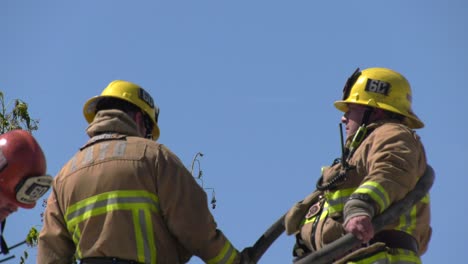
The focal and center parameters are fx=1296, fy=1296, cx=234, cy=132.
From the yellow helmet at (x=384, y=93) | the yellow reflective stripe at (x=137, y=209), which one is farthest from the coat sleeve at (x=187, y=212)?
the yellow helmet at (x=384, y=93)

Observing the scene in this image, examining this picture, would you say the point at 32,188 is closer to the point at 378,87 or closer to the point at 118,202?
the point at 118,202

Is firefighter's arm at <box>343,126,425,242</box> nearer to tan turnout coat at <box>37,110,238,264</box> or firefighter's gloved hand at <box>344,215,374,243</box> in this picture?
firefighter's gloved hand at <box>344,215,374,243</box>

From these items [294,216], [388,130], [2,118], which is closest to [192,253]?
[294,216]

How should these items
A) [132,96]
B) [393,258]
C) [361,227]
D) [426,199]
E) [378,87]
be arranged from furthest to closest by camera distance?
1. [378,87]
2. [132,96]
3. [426,199]
4. [393,258]
5. [361,227]

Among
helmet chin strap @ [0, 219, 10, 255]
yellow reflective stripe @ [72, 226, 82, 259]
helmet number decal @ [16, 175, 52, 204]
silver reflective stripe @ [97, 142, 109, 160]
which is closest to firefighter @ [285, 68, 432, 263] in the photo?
silver reflective stripe @ [97, 142, 109, 160]

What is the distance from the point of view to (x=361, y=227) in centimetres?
909

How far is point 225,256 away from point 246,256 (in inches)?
11.4

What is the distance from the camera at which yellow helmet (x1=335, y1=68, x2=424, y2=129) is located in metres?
10.3

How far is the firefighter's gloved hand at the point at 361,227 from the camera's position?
29.8 feet

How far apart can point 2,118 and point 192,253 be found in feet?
20.3

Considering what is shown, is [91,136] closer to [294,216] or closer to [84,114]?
[84,114]

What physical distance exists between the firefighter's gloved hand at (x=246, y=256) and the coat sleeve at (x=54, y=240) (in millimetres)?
1307

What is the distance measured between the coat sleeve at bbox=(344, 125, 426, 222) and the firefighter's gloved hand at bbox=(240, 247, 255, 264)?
0.97 meters

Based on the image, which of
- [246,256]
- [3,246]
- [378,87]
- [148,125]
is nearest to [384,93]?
[378,87]
